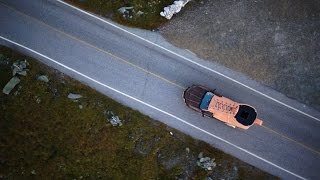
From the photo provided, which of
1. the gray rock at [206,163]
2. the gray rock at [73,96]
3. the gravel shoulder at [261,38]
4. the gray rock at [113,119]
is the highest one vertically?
the gravel shoulder at [261,38]

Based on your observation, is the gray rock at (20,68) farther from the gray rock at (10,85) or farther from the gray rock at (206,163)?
the gray rock at (206,163)

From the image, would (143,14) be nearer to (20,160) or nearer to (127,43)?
(127,43)

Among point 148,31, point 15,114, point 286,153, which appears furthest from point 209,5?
point 15,114

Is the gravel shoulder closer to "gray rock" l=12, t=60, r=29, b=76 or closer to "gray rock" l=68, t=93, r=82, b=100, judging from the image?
"gray rock" l=68, t=93, r=82, b=100

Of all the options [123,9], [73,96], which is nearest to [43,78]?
[73,96]

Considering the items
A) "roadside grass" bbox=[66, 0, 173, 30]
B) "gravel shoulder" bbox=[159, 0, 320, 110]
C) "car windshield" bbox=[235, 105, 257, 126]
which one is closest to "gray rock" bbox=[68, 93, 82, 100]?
"roadside grass" bbox=[66, 0, 173, 30]

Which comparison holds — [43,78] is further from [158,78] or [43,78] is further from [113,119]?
[158,78]

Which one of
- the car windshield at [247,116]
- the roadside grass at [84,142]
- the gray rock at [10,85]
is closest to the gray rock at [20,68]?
the roadside grass at [84,142]
